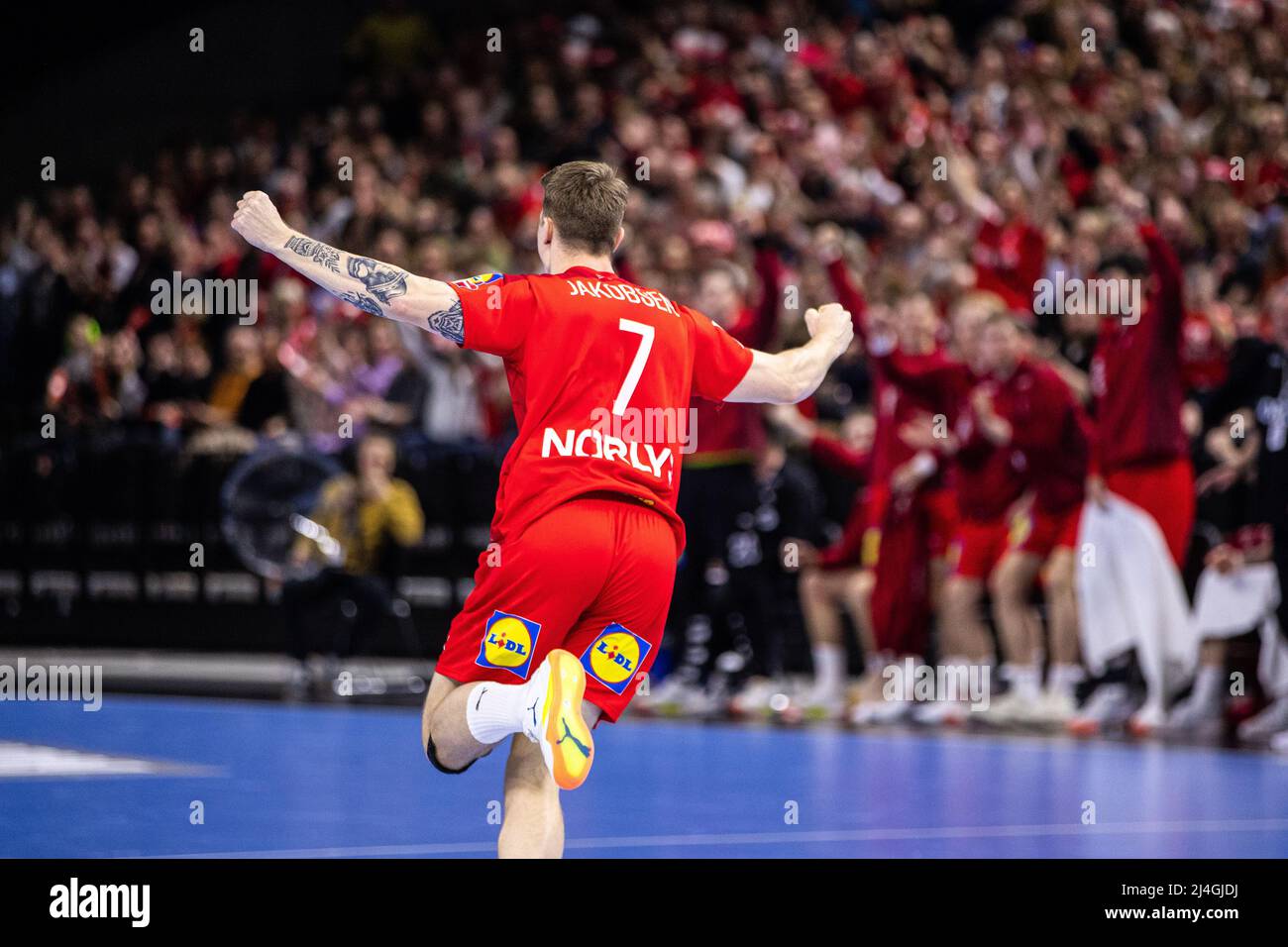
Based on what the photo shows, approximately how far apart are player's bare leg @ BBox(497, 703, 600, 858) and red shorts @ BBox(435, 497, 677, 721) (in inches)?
7.5

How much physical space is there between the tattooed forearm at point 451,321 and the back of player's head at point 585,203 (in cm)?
41

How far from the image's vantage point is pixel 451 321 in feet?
16.6

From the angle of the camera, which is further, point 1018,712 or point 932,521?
point 932,521

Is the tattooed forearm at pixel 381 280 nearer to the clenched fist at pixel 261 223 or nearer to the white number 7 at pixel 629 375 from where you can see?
the clenched fist at pixel 261 223

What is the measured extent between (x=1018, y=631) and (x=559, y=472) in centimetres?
643

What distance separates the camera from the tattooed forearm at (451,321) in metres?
5.05

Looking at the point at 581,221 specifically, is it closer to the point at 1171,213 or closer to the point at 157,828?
the point at 157,828

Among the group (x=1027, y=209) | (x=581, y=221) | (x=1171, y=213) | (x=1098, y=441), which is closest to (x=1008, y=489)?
(x=1098, y=441)

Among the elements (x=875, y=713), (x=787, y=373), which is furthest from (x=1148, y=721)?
(x=787, y=373)

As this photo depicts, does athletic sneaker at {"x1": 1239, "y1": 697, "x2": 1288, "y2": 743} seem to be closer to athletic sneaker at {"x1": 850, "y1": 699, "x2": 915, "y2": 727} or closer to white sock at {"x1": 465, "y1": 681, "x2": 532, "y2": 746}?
athletic sneaker at {"x1": 850, "y1": 699, "x2": 915, "y2": 727}

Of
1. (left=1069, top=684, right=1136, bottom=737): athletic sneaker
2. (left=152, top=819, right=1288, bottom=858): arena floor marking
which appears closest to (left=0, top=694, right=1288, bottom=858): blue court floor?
(left=152, top=819, right=1288, bottom=858): arena floor marking

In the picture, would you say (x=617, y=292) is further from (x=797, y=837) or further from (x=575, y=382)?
(x=797, y=837)

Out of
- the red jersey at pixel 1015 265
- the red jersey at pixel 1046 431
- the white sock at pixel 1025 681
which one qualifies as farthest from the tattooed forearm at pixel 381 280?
the red jersey at pixel 1015 265

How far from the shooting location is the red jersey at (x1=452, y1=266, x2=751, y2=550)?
5062mm
